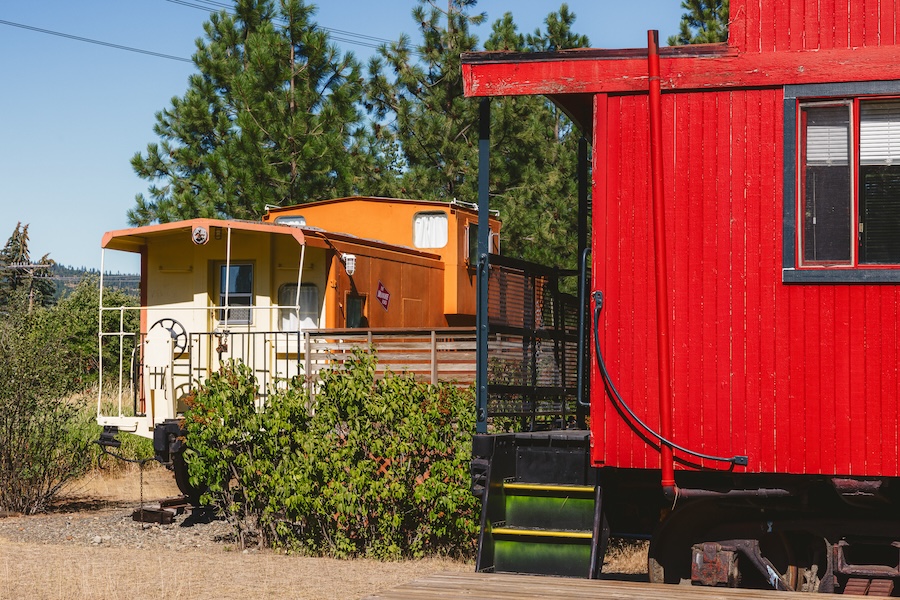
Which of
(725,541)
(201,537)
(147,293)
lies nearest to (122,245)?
(147,293)

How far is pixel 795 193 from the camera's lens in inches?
263

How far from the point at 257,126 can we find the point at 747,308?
1967 cm

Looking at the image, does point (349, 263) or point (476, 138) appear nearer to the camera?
point (349, 263)

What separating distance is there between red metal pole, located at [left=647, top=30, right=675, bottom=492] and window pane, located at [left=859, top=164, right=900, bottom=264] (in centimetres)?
115

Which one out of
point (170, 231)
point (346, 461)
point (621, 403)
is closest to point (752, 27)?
point (621, 403)

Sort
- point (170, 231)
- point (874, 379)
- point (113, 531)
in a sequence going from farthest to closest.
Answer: point (170, 231), point (113, 531), point (874, 379)

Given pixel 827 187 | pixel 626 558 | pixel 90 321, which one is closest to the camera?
pixel 827 187

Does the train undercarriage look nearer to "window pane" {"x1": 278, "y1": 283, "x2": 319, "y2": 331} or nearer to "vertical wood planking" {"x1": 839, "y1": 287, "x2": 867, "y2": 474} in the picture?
"vertical wood planking" {"x1": 839, "y1": 287, "x2": 867, "y2": 474}

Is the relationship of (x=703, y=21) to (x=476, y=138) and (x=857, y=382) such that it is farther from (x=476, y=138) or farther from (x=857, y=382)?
(x=857, y=382)

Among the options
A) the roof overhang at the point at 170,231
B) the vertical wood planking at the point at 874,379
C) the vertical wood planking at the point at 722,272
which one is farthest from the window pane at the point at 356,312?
the vertical wood planking at the point at 874,379

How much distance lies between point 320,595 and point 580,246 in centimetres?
338

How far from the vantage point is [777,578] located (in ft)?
22.0

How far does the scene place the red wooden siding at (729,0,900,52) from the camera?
6699 mm

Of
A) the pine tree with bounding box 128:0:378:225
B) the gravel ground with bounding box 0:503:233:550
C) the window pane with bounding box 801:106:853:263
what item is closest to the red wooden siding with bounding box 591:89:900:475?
the window pane with bounding box 801:106:853:263
